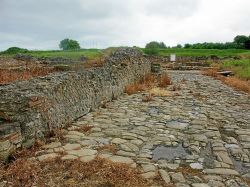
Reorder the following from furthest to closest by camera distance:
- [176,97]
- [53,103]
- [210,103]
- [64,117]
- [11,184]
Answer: [176,97], [210,103], [64,117], [53,103], [11,184]

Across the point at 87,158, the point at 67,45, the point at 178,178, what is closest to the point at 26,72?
the point at 87,158

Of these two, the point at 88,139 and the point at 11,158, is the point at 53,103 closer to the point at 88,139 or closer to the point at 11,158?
the point at 88,139

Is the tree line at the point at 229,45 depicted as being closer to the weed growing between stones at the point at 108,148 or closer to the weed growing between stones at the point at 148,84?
the weed growing between stones at the point at 148,84

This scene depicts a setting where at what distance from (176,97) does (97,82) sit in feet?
11.0

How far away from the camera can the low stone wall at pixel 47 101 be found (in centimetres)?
521

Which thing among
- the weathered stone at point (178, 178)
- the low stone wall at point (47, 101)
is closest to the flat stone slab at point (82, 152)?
the low stone wall at point (47, 101)

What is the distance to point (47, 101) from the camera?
20.3 ft

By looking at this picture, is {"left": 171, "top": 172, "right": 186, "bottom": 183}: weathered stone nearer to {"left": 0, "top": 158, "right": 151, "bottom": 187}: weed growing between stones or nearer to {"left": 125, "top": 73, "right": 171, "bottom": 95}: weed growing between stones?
{"left": 0, "top": 158, "right": 151, "bottom": 187}: weed growing between stones

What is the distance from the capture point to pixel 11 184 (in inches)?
162

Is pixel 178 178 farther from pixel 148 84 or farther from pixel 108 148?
pixel 148 84

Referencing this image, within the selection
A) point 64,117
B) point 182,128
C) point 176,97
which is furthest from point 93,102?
point 176,97

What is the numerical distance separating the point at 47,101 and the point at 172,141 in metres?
2.59

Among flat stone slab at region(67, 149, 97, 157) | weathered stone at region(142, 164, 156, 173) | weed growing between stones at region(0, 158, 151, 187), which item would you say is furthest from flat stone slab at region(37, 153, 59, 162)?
weathered stone at region(142, 164, 156, 173)

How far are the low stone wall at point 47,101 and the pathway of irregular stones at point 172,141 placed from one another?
1.18 ft
